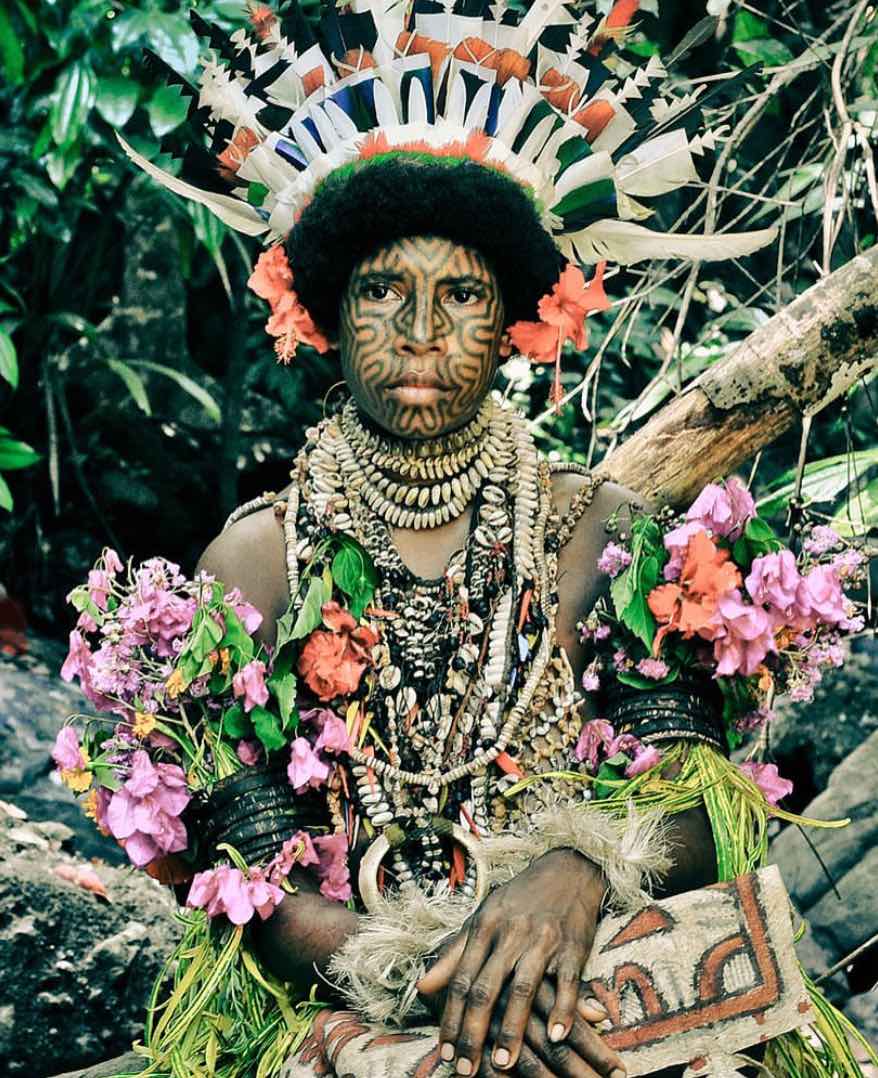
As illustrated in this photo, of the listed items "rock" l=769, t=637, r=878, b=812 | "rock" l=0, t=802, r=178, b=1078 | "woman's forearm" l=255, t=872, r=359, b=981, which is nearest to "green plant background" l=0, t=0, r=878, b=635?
"rock" l=769, t=637, r=878, b=812

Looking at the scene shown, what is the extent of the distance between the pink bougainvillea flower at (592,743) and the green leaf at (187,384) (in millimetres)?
3395

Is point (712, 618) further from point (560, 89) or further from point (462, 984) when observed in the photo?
point (560, 89)

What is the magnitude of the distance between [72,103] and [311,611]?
3.02 meters

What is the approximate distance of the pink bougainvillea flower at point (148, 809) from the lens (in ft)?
9.59

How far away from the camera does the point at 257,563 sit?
3238mm

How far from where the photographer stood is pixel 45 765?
512cm

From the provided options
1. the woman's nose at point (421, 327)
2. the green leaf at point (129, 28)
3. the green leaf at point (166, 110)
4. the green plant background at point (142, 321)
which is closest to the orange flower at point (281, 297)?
the woman's nose at point (421, 327)

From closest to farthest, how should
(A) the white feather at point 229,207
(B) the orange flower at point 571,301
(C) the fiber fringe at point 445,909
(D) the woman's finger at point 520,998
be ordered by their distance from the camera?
(D) the woman's finger at point 520,998 → (C) the fiber fringe at point 445,909 → (B) the orange flower at point 571,301 → (A) the white feather at point 229,207

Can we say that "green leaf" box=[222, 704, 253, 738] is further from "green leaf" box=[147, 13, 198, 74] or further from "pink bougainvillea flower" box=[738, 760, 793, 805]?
"green leaf" box=[147, 13, 198, 74]

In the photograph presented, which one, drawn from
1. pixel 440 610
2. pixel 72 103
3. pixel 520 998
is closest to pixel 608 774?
pixel 440 610

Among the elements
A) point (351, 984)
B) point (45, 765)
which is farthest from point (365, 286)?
point (45, 765)

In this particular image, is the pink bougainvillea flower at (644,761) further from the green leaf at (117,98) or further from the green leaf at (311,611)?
the green leaf at (117,98)

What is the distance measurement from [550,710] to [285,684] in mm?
549

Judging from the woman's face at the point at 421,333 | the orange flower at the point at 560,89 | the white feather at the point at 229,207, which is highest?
the orange flower at the point at 560,89
